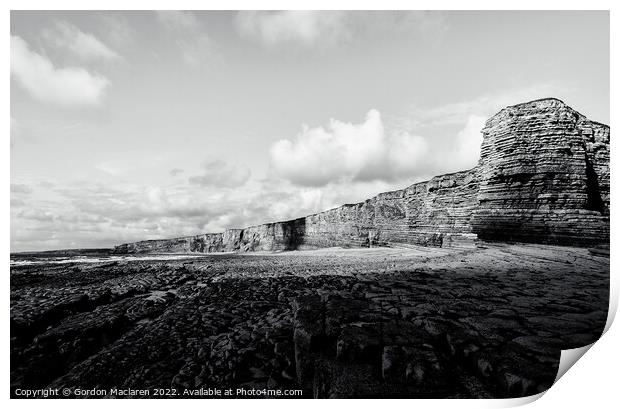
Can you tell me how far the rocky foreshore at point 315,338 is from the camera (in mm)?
2775

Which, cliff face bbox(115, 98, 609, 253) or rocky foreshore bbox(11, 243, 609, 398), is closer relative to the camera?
rocky foreshore bbox(11, 243, 609, 398)

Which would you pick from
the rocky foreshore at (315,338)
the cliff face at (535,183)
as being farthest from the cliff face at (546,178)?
the rocky foreshore at (315,338)

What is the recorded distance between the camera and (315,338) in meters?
3.26

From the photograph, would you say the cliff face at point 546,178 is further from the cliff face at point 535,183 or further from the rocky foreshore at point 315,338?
the rocky foreshore at point 315,338

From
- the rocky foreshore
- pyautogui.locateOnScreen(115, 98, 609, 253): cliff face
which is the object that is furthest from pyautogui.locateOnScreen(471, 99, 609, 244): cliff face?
the rocky foreshore

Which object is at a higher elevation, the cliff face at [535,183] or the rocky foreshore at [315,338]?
the cliff face at [535,183]

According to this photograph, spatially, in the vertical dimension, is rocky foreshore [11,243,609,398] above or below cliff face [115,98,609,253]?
below

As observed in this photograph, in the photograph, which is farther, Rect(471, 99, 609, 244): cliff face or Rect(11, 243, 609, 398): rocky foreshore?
Rect(471, 99, 609, 244): cliff face

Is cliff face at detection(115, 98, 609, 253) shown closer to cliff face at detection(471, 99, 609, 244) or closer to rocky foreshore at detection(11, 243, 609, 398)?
cliff face at detection(471, 99, 609, 244)

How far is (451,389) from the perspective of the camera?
105 inches

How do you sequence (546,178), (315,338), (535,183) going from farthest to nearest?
(535,183) → (546,178) → (315,338)

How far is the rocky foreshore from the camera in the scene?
2.78 metres

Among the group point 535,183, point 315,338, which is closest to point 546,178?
point 535,183

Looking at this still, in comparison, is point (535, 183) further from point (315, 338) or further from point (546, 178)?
point (315, 338)
